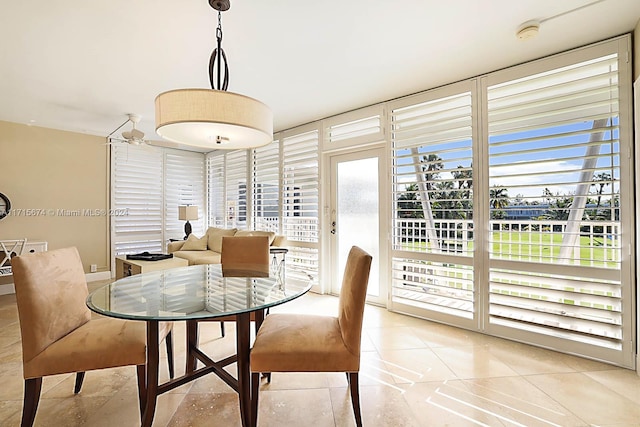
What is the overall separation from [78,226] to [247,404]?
493cm

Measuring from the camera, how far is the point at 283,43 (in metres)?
A: 2.38

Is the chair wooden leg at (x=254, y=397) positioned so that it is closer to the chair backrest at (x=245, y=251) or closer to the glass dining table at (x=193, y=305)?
the glass dining table at (x=193, y=305)

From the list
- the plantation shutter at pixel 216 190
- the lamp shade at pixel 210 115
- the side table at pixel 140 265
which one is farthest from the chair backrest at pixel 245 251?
the plantation shutter at pixel 216 190

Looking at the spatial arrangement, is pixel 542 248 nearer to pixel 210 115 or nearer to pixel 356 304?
pixel 356 304

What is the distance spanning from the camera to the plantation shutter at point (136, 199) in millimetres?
5324

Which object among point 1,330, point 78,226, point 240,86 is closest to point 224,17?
point 240,86

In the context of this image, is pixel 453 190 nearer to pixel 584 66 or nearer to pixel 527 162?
pixel 527 162

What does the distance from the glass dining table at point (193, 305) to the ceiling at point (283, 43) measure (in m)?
1.80

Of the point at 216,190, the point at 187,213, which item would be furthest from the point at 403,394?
the point at 216,190

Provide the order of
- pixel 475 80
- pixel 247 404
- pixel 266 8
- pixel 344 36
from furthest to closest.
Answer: pixel 475 80
pixel 344 36
pixel 266 8
pixel 247 404

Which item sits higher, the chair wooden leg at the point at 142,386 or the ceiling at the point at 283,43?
the ceiling at the point at 283,43

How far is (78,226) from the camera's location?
492cm

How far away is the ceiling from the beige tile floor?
8.20 ft

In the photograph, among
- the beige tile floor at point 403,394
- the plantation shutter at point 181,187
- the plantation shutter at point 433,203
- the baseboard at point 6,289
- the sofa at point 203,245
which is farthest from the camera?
the plantation shutter at point 181,187
